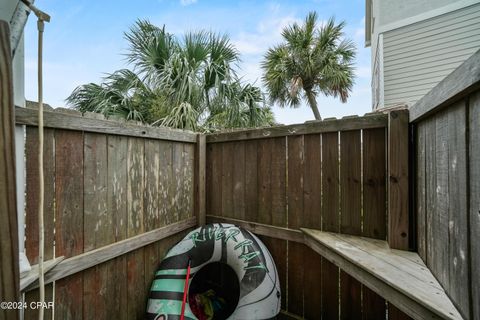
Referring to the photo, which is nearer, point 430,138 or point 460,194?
point 460,194

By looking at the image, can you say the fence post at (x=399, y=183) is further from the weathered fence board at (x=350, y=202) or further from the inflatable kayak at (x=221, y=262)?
the inflatable kayak at (x=221, y=262)

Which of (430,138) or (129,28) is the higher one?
(129,28)

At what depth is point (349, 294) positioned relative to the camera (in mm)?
Answer: 1410

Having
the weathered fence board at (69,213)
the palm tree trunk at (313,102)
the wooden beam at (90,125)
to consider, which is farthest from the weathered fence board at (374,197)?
the palm tree trunk at (313,102)

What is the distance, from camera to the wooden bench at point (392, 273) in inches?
26.2

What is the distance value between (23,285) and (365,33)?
8451 millimetres

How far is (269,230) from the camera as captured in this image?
175cm

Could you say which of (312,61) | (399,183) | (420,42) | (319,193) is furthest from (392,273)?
(312,61)

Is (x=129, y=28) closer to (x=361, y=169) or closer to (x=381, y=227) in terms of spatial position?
(x=361, y=169)

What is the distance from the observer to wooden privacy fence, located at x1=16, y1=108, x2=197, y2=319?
42.8 inches

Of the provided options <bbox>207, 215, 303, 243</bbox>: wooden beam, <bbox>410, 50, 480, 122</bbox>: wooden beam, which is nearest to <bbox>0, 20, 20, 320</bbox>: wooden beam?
<bbox>410, 50, 480, 122</bbox>: wooden beam

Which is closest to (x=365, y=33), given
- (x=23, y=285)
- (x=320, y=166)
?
(x=320, y=166)

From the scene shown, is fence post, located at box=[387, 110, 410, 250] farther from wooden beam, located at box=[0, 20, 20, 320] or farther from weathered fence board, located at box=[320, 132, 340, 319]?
wooden beam, located at box=[0, 20, 20, 320]

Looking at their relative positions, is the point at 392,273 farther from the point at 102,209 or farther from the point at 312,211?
the point at 102,209
